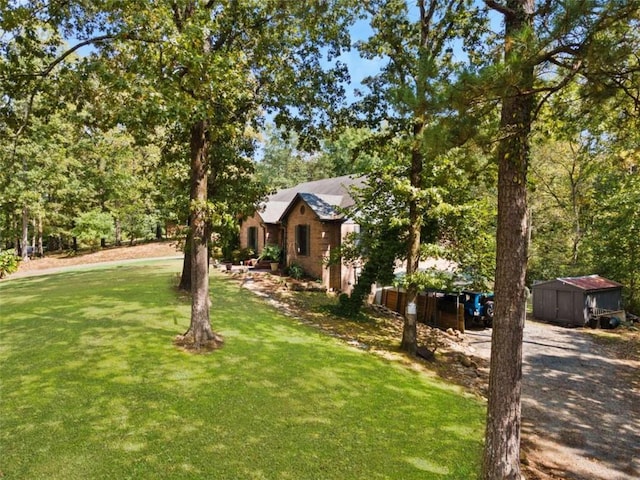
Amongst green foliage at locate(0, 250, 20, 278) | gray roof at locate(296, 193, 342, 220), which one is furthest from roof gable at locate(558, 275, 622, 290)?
green foliage at locate(0, 250, 20, 278)

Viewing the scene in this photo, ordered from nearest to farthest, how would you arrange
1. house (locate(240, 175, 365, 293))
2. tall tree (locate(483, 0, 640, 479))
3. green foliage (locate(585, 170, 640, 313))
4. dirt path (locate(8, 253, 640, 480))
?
tall tree (locate(483, 0, 640, 479))
dirt path (locate(8, 253, 640, 480))
green foliage (locate(585, 170, 640, 313))
house (locate(240, 175, 365, 293))

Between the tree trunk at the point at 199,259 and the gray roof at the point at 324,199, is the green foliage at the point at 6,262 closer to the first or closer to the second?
the gray roof at the point at 324,199

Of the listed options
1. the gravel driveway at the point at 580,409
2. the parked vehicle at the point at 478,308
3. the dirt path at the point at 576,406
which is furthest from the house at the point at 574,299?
the parked vehicle at the point at 478,308

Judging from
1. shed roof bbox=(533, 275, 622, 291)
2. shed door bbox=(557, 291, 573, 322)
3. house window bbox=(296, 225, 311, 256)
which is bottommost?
shed door bbox=(557, 291, 573, 322)

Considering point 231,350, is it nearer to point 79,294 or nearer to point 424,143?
point 424,143

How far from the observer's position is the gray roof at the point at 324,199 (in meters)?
17.2

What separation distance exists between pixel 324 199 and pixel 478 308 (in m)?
8.76

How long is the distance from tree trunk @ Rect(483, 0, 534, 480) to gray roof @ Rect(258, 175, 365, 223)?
9.13 metres

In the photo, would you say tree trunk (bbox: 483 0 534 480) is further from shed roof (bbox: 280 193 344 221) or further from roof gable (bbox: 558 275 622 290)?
roof gable (bbox: 558 275 622 290)

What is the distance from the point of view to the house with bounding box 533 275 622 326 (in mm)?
15219

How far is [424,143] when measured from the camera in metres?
4.49

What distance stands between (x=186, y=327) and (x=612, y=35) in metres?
10.1

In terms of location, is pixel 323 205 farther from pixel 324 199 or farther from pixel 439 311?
pixel 439 311

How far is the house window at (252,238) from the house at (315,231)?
54.3 inches
